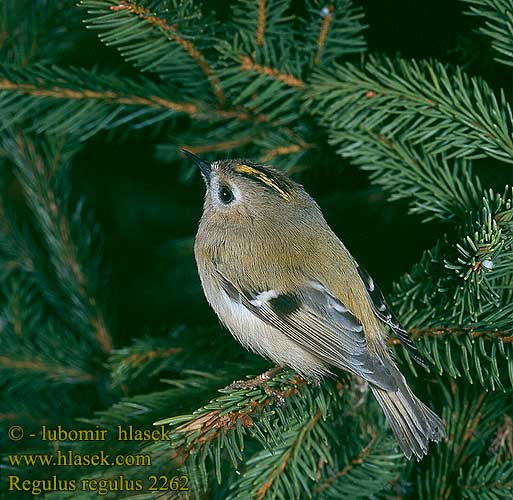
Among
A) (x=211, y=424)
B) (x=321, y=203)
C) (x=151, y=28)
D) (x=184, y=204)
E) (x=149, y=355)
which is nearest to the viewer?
(x=211, y=424)

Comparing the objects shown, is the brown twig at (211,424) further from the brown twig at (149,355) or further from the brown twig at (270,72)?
the brown twig at (270,72)

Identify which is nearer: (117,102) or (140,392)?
(117,102)

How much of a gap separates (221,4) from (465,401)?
45.4 inches

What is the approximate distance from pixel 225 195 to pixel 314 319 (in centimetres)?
48

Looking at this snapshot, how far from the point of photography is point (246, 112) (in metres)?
1.76

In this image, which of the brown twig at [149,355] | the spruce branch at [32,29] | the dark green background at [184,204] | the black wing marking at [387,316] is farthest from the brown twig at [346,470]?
the spruce branch at [32,29]

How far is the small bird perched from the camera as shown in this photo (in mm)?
1479

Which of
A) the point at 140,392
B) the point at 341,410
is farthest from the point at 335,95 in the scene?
the point at 140,392

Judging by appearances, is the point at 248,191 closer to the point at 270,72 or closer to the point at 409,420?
the point at 270,72

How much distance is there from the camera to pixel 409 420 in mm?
1417

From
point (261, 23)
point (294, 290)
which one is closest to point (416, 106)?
point (261, 23)

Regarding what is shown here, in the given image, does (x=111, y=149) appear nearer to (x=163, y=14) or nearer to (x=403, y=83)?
(x=163, y=14)

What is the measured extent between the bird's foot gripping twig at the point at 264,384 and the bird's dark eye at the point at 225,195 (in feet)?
1.74

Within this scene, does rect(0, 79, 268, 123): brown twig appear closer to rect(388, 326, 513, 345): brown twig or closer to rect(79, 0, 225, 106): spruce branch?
rect(79, 0, 225, 106): spruce branch
